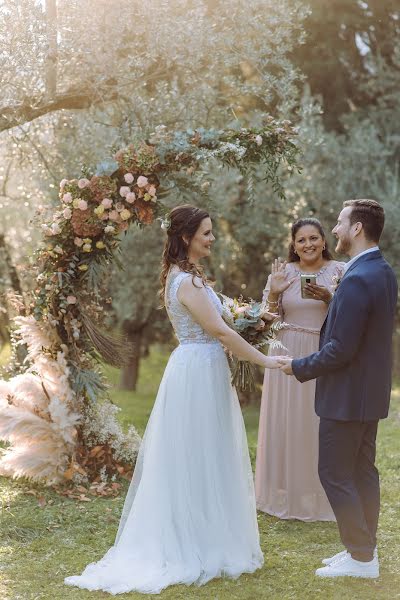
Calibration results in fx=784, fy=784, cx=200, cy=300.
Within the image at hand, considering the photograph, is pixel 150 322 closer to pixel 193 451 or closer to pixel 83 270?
pixel 83 270

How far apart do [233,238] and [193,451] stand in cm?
899

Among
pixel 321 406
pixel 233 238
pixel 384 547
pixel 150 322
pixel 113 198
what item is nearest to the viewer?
pixel 321 406

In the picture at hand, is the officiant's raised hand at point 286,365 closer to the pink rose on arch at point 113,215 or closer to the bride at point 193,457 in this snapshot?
the bride at point 193,457

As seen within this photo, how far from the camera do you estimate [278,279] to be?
6.15 m

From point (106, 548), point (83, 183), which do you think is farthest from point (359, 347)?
point (83, 183)

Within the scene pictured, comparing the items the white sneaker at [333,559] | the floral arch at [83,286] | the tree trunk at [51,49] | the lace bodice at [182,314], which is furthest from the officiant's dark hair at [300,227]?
the tree trunk at [51,49]

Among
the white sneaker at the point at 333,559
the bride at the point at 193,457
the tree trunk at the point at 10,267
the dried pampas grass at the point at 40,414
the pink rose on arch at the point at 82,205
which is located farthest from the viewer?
the tree trunk at the point at 10,267

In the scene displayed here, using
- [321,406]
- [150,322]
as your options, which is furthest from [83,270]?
[150,322]

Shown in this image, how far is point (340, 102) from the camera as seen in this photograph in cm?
1555

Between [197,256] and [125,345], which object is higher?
[197,256]

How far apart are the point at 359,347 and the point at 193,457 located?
1.23 m

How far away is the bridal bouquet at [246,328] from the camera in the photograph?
5.04 meters

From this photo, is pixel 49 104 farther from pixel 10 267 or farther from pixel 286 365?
pixel 10 267

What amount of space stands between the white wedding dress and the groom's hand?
1.29 ft
